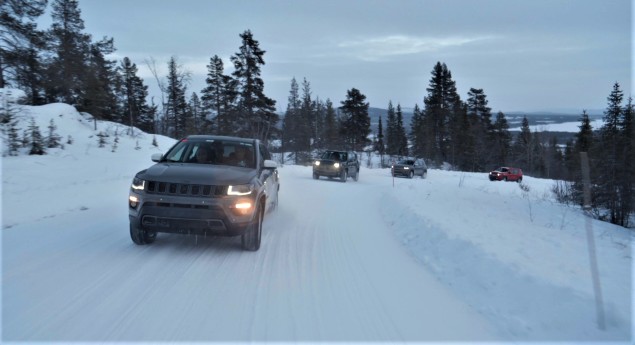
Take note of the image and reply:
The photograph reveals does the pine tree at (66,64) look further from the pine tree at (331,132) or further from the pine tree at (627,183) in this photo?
the pine tree at (331,132)

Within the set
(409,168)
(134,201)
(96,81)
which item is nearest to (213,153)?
(134,201)

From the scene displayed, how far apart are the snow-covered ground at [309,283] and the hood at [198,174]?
A: 1104mm

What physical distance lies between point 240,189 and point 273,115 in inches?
1736

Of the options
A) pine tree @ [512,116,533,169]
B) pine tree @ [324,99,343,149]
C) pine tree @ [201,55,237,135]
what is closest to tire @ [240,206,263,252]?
pine tree @ [201,55,237,135]

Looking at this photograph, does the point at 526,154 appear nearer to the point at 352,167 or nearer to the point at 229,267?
the point at 352,167

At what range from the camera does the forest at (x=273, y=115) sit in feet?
49.1

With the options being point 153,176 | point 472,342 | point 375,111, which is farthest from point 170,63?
point 375,111

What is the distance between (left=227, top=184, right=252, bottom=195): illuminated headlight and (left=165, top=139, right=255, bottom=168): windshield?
3.87 feet

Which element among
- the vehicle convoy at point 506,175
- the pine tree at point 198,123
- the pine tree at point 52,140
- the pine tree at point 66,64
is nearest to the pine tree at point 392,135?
the pine tree at point 198,123

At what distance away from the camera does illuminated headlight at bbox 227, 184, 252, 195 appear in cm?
597

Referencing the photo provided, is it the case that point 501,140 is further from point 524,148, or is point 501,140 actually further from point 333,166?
point 333,166

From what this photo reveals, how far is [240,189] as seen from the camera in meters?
6.06

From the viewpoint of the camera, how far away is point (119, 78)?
43.0 metres

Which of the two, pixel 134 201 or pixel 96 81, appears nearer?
pixel 134 201
